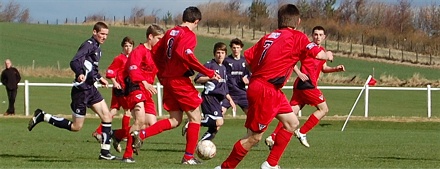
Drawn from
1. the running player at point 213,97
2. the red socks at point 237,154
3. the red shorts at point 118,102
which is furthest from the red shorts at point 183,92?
the red shorts at point 118,102

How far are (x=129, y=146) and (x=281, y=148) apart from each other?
2674 mm

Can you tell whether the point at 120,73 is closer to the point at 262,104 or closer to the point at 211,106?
the point at 211,106

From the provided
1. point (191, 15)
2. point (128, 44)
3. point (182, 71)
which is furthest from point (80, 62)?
point (128, 44)

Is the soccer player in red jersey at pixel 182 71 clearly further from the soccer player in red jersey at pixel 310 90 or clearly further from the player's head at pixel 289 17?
the soccer player in red jersey at pixel 310 90

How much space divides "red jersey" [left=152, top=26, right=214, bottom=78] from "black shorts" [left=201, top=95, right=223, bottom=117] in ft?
7.55

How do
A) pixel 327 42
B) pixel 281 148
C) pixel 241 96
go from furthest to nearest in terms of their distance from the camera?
pixel 327 42, pixel 241 96, pixel 281 148

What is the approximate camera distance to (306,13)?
106375mm

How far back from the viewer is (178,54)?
37.3 ft

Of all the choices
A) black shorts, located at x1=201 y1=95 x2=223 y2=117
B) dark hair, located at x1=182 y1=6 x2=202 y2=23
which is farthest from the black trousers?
dark hair, located at x1=182 y1=6 x2=202 y2=23

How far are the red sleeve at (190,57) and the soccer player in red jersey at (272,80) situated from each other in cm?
110

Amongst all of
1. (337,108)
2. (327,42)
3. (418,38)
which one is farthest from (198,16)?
(418,38)

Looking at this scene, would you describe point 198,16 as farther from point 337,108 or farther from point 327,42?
point 327,42

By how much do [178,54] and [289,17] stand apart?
181cm

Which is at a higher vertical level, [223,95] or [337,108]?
[223,95]
